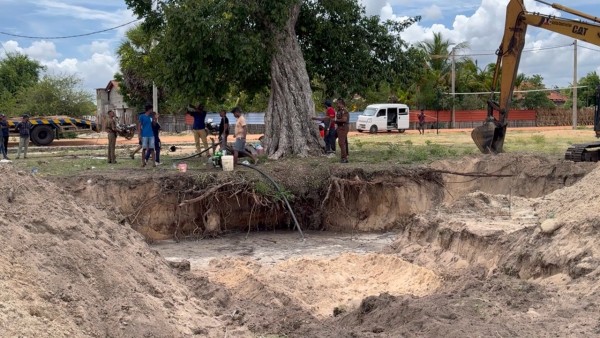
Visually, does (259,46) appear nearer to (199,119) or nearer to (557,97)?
(199,119)

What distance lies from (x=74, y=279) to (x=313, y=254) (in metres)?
8.32

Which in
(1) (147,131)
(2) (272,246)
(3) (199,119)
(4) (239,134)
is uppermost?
(3) (199,119)

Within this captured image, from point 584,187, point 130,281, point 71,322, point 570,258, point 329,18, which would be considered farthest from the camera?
point 329,18

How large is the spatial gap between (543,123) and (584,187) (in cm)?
4614

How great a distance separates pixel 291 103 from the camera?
2017cm

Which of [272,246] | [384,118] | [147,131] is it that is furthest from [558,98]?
[272,246]

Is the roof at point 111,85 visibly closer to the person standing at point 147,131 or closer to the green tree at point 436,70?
the green tree at point 436,70

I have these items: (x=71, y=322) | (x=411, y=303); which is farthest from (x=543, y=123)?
(x=71, y=322)

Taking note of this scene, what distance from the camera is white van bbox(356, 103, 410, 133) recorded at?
4228 cm

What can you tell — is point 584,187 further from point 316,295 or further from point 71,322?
point 71,322

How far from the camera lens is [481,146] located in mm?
19172

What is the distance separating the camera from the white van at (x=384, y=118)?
4228 cm

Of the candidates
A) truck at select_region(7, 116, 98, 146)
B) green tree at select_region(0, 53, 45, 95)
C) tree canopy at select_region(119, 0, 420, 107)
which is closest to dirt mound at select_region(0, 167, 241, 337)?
tree canopy at select_region(119, 0, 420, 107)

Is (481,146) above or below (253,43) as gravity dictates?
below
